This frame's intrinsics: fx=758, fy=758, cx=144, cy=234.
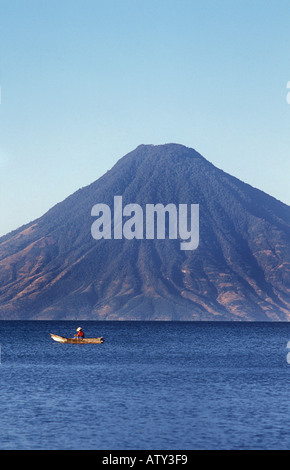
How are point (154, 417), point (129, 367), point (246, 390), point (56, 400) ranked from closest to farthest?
point (154, 417) < point (56, 400) < point (246, 390) < point (129, 367)

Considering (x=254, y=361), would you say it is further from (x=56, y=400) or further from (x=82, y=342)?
(x=56, y=400)

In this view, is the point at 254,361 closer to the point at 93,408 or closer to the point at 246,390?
the point at 246,390

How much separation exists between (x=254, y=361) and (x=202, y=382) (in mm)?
32799

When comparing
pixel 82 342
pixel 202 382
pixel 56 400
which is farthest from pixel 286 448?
pixel 82 342

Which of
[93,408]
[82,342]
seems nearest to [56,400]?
[93,408]

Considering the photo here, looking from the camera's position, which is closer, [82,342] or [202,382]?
[202,382]

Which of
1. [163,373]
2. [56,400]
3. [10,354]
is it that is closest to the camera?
[56,400]

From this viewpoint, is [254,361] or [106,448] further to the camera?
[254,361]

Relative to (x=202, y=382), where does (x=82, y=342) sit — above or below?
above

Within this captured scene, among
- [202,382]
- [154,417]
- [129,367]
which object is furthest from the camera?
[129,367]

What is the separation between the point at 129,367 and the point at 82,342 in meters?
48.4

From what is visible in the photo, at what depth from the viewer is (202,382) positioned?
7156 centimetres

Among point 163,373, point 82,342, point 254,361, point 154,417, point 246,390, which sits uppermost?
point 82,342
